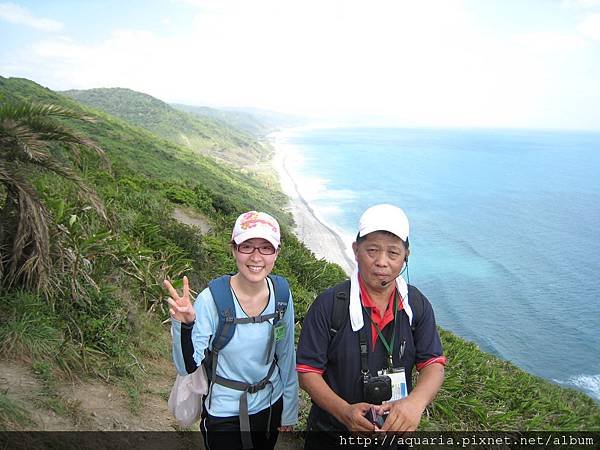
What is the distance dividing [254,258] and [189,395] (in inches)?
31.5

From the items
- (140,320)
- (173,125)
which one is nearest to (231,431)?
(140,320)

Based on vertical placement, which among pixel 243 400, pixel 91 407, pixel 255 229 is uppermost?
pixel 255 229

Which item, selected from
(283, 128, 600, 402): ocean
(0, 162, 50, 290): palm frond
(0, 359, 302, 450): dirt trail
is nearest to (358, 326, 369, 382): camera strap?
(0, 359, 302, 450): dirt trail

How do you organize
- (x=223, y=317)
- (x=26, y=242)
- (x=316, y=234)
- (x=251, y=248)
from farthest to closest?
(x=316, y=234)
(x=26, y=242)
(x=251, y=248)
(x=223, y=317)

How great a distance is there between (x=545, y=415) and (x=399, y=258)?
19.1ft

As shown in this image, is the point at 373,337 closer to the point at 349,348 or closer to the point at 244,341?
the point at 349,348

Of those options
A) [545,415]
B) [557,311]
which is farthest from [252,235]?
[557,311]

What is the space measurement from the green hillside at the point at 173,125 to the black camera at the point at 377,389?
267 ft

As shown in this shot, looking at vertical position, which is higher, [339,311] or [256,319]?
[339,311]

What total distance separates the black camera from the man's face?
0.42 metres

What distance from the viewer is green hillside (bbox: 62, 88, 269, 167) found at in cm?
8831

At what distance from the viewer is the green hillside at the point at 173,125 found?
88.3 m

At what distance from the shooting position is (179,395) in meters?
2.40

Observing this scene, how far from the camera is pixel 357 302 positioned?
2143mm
